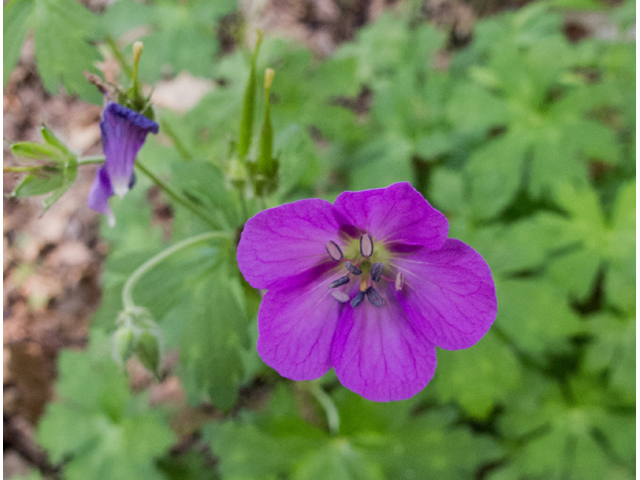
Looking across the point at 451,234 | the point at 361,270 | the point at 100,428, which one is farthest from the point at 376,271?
the point at 100,428

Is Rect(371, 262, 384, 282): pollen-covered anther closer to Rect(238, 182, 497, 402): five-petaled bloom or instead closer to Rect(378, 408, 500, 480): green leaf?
Rect(238, 182, 497, 402): five-petaled bloom

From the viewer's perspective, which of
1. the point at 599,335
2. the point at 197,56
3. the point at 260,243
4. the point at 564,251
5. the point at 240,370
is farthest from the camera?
the point at 564,251

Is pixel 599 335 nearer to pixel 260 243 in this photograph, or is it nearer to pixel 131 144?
pixel 260 243

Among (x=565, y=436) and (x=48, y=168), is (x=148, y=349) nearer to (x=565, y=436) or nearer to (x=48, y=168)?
(x=48, y=168)

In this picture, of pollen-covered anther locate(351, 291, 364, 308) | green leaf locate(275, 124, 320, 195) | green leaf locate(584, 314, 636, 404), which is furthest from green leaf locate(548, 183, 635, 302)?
pollen-covered anther locate(351, 291, 364, 308)

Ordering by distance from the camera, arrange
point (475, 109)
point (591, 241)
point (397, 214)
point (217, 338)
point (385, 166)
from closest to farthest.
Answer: point (397, 214)
point (217, 338)
point (591, 241)
point (475, 109)
point (385, 166)

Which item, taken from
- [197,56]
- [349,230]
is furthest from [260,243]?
[197,56]

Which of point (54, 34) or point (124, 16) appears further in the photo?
point (124, 16)
